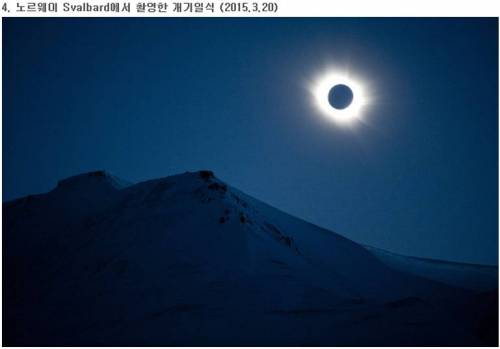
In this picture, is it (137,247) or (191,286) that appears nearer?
(191,286)

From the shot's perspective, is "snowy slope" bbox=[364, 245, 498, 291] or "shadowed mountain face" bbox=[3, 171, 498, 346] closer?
"shadowed mountain face" bbox=[3, 171, 498, 346]

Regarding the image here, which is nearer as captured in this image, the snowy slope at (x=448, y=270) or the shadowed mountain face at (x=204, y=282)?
the shadowed mountain face at (x=204, y=282)

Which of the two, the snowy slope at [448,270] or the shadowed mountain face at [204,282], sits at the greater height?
the shadowed mountain face at [204,282]

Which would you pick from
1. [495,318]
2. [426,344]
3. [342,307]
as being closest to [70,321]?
[342,307]

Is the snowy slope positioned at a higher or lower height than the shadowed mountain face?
lower

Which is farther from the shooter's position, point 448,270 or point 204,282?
point 448,270

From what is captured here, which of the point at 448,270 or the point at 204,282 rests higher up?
the point at 204,282
